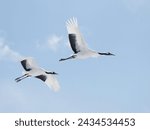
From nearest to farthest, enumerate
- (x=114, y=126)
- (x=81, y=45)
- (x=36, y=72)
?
1. (x=114, y=126)
2. (x=81, y=45)
3. (x=36, y=72)

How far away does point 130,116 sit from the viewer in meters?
9.77

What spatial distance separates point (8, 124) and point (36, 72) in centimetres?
203

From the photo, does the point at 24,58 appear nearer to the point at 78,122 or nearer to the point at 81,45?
the point at 81,45

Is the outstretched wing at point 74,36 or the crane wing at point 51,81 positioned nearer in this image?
the outstretched wing at point 74,36

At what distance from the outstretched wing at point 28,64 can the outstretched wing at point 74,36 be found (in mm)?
895

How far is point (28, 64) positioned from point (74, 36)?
119 centimetres

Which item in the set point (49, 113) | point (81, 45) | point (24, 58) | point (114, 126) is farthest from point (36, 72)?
point (114, 126)

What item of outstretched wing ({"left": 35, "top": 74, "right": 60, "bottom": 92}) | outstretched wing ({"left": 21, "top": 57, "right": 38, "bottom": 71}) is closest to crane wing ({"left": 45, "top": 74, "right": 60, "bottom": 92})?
outstretched wing ({"left": 35, "top": 74, "right": 60, "bottom": 92})

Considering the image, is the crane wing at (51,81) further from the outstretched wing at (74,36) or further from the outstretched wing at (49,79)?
the outstretched wing at (74,36)

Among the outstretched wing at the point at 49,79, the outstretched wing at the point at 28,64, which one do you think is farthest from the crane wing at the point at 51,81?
the outstretched wing at the point at 28,64

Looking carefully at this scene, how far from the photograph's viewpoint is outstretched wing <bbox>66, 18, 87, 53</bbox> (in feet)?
35.3

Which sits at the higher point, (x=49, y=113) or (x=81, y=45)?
(x=81, y=45)

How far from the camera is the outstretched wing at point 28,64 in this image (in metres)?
11.3

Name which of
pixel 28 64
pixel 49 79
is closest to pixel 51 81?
pixel 49 79
